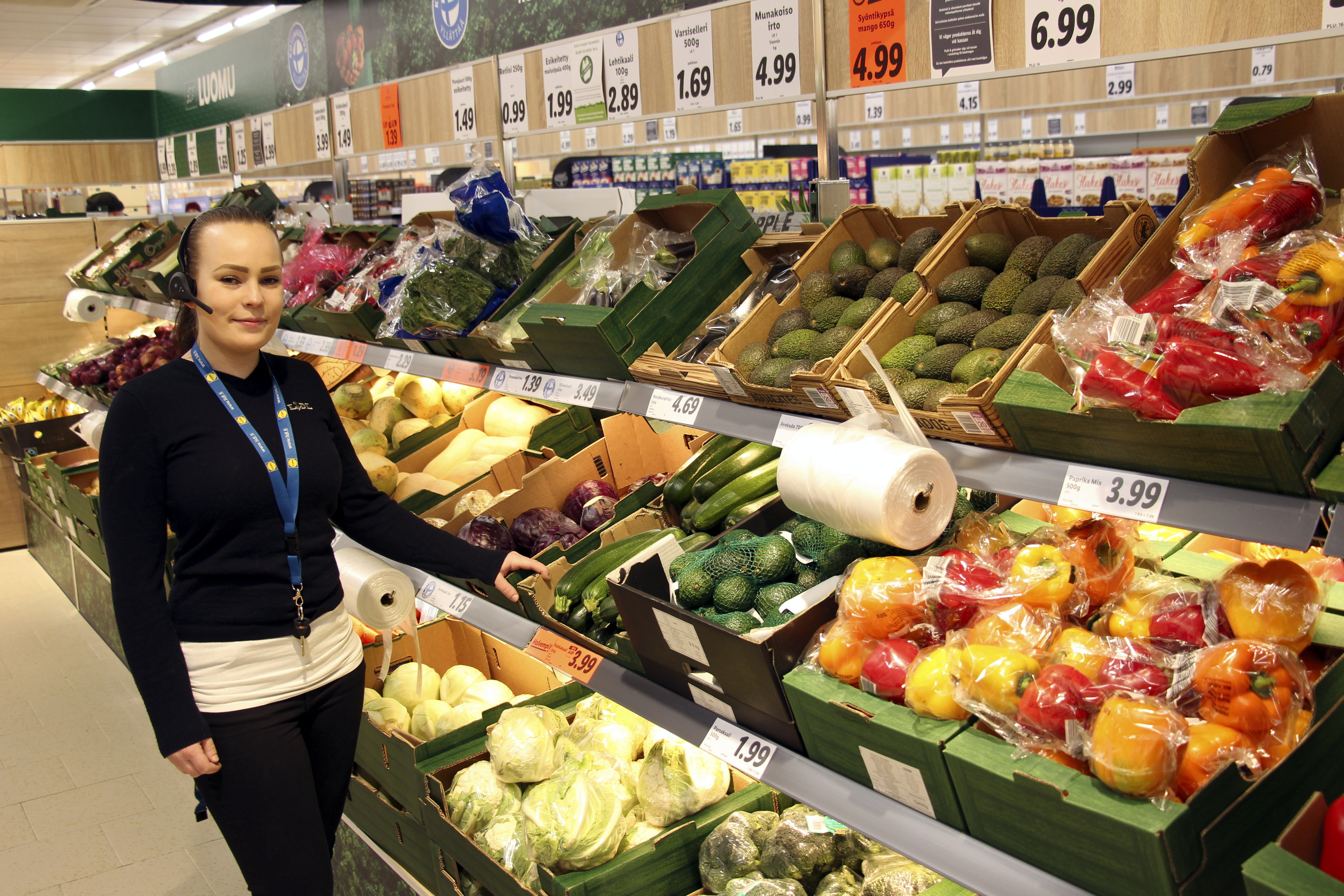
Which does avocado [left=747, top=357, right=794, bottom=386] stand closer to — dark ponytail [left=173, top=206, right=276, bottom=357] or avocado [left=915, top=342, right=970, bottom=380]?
avocado [left=915, top=342, right=970, bottom=380]

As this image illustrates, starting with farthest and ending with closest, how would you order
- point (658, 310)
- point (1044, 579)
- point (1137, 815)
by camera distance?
point (658, 310), point (1044, 579), point (1137, 815)

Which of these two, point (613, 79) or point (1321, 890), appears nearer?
point (1321, 890)

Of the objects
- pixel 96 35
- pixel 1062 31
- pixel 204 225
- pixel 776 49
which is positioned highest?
pixel 96 35

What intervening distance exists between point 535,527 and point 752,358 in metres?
0.95

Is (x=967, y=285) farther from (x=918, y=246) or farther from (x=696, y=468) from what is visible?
(x=696, y=468)

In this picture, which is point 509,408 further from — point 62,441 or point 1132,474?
point 62,441

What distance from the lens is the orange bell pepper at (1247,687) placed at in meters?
1.10

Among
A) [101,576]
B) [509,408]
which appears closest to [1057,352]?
[509,408]

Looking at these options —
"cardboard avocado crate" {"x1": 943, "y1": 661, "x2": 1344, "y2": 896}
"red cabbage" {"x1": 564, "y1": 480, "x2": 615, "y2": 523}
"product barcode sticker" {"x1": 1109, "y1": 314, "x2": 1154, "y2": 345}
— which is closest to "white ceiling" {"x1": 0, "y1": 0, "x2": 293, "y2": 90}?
"red cabbage" {"x1": 564, "y1": 480, "x2": 615, "y2": 523}

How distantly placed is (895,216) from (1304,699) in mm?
1144

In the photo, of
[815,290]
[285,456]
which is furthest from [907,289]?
[285,456]

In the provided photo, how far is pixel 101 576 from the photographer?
15.1 ft

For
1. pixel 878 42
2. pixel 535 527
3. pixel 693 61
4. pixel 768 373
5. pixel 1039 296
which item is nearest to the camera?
pixel 1039 296

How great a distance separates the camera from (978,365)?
4.79 ft
